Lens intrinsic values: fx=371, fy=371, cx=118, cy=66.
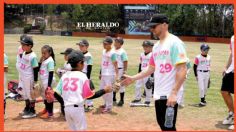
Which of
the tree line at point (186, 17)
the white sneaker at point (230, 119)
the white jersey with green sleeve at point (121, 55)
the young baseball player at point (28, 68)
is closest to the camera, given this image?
the white sneaker at point (230, 119)

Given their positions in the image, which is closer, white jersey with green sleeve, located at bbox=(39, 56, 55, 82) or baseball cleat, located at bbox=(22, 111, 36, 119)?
white jersey with green sleeve, located at bbox=(39, 56, 55, 82)

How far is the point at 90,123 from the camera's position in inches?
373

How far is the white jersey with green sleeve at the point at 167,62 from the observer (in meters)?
5.79

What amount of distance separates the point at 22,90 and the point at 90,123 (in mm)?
2223

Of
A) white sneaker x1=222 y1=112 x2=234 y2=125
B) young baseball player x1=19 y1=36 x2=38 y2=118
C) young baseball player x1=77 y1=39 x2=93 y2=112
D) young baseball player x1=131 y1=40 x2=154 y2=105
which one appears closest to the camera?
white sneaker x1=222 y1=112 x2=234 y2=125

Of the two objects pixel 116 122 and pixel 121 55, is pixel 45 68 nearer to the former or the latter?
pixel 116 122

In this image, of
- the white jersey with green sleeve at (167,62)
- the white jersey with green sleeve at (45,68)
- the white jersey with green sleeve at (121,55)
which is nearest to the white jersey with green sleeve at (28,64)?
the white jersey with green sleeve at (45,68)

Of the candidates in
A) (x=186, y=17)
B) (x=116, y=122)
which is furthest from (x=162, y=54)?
(x=186, y=17)

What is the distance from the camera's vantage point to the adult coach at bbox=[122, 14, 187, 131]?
573cm

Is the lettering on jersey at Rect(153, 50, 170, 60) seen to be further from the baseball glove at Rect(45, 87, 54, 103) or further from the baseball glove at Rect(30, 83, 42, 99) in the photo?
the baseball glove at Rect(30, 83, 42, 99)

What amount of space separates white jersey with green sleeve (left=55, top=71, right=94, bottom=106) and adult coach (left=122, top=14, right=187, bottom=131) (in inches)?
48.5

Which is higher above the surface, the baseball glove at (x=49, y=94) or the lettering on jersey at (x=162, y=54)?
the lettering on jersey at (x=162, y=54)

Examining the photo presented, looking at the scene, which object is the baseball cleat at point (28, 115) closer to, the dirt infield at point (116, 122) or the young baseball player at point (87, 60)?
the dirt infield at point (116, 122)

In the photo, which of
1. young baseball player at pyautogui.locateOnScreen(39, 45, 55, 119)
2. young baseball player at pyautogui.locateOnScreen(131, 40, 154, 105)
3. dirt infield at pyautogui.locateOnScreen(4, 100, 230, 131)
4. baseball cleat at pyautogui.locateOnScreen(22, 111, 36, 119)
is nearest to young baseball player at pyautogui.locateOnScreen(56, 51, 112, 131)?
dirt infield at pyautogui.locateOnScreen(4, 100, 230, 131)
